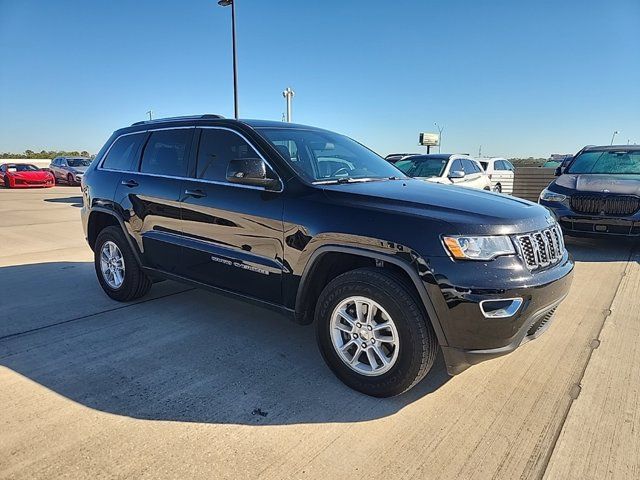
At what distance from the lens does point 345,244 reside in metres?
2.83

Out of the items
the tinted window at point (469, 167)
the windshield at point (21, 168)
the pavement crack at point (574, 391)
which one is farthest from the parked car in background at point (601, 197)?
the windshield at point (21, 168)

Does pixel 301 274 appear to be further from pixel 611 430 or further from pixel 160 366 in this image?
pixel 611 430


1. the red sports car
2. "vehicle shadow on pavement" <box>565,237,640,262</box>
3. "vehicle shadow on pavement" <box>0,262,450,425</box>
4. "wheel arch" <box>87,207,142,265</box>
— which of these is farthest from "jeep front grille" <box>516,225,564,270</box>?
the red sports car

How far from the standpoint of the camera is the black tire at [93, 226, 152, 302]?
443cm

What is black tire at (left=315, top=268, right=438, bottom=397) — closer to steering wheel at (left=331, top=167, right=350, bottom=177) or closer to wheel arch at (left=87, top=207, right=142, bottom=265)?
steering wheel at (left=331, top=167, right=350, bottom=177)

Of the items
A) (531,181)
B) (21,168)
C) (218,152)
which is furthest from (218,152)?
(21,168)

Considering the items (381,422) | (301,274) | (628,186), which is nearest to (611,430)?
(381,422)

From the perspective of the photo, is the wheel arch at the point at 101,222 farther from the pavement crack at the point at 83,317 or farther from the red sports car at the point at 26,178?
the red sports car at the point at 26,178

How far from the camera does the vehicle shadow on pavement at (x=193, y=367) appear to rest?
2703 mm

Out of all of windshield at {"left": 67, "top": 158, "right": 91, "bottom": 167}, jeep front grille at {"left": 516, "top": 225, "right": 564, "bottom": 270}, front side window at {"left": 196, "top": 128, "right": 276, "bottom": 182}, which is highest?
windshield at {"left": 67, "top": 158, "right": 91, "bottom": 167}

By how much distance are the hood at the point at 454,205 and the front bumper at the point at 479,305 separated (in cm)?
23

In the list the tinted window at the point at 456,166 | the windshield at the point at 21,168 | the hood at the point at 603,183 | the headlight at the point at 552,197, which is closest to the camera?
the hood at the point at 603,183

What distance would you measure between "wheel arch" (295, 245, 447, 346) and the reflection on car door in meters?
0.22

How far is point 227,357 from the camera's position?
3377 millimetres
